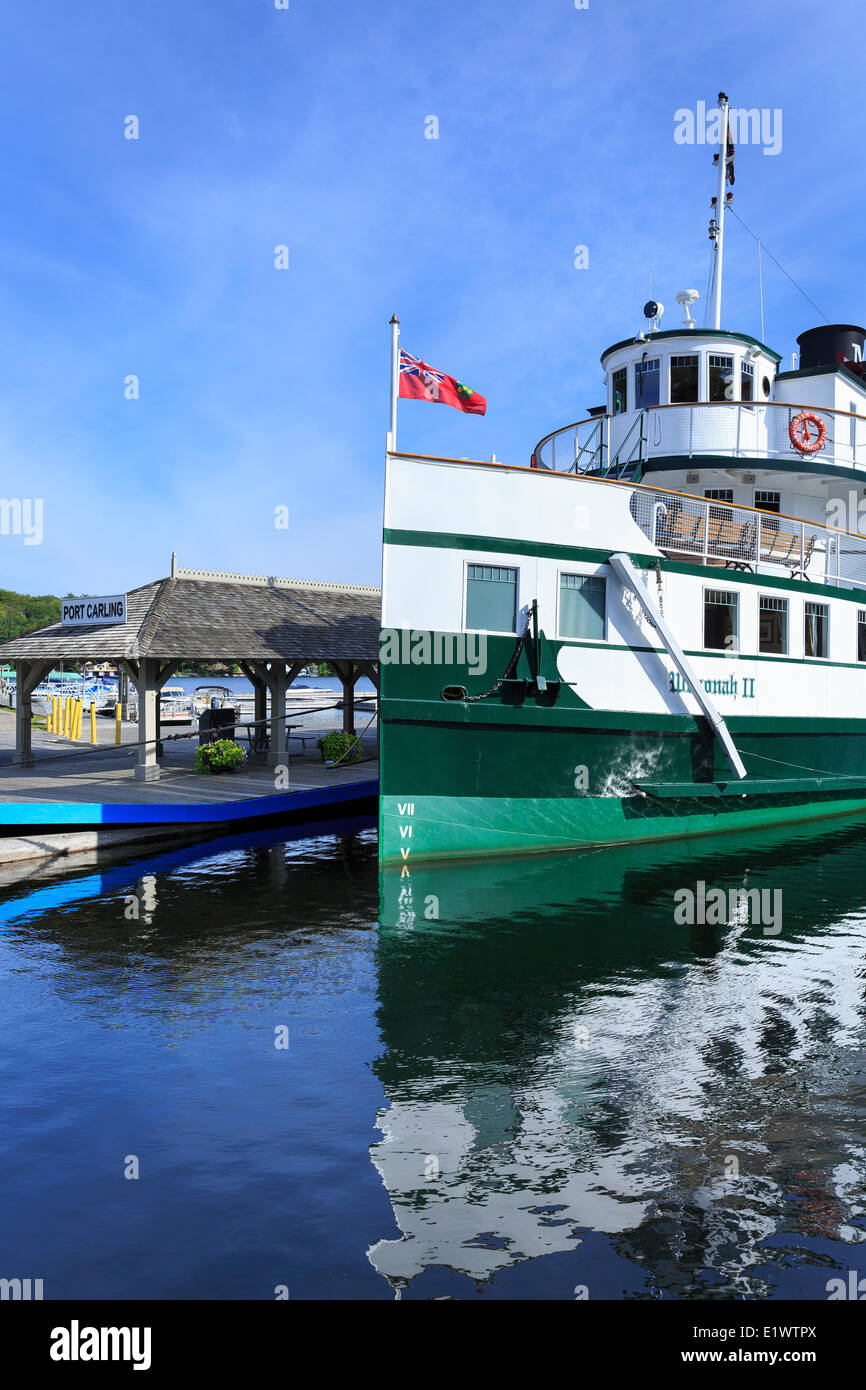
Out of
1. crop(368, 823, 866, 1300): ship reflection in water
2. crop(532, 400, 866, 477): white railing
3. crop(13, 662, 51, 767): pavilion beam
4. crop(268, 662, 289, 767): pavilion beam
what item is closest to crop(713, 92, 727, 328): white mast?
crop(532, 400, 866, 477): white railing

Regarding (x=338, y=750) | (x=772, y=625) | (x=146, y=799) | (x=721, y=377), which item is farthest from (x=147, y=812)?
(x=721, y=377)

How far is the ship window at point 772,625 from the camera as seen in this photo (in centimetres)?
1680

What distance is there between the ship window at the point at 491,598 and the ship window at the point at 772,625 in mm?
5647

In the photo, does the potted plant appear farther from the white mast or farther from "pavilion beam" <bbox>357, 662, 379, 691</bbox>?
the white mast

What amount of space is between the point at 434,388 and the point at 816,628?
9.46 m

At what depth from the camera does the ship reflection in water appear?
4910mm

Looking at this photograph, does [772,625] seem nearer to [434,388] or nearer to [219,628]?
[434,388]

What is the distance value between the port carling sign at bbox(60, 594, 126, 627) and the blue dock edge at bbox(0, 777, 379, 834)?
6.26 meters

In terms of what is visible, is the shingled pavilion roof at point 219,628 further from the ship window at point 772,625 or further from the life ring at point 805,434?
the life ring at point 805,434

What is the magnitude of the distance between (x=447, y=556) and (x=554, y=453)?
7057 millimetres

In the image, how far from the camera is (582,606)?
14.4 m

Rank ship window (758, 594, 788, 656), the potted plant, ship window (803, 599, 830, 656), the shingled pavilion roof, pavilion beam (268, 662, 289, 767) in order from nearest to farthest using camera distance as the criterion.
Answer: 1. ship window (758, 594, 788, 656)
2. ship window (803, 599, 830, 656)
3. the shingled pavilion roof
4. pavilion beam (268, 662, 289, 767)
5. the potted plant
